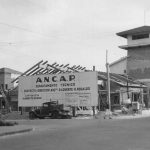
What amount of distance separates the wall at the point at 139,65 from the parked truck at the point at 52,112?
36009 mm

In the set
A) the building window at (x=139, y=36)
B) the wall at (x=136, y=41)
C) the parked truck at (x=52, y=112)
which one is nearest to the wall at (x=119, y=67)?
the wall at (x=136, y=41)

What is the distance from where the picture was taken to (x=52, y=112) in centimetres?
3709

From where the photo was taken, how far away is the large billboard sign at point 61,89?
3916cm

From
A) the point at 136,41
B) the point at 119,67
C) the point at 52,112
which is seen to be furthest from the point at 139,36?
the point at 52,112

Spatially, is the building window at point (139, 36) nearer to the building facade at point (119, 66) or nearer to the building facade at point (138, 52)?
the building facade at point (138, 52)

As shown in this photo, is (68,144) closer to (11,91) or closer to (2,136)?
(2,136)

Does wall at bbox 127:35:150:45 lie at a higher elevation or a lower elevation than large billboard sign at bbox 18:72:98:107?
higher

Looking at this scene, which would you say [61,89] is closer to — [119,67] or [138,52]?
[119,67]

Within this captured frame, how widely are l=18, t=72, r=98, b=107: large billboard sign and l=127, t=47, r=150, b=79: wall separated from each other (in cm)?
3298

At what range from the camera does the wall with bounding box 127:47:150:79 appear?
2863 inches

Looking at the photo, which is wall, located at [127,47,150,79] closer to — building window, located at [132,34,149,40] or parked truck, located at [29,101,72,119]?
building window, located at [132,34,149,40]

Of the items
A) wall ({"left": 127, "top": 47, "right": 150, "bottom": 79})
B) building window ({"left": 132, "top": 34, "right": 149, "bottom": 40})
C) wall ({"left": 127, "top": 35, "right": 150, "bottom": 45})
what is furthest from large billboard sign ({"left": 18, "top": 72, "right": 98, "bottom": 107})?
building window ({"left": 132, "top": 34, "right": 149, "bottom": 40})

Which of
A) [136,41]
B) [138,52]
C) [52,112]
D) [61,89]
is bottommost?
[52,112]

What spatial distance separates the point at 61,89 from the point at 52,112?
430cm
